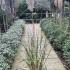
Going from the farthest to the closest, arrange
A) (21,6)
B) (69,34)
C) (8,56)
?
(21,6)
(69,34)
(8,56)

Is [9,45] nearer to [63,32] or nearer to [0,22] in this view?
[63,32]

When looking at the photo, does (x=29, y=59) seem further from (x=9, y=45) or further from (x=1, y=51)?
(x=9, y=45)

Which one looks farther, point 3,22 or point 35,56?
point 3,22

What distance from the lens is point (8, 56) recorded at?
460 cm

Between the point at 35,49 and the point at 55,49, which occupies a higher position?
the point at 35,49

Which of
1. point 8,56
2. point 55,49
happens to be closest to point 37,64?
point 8,56

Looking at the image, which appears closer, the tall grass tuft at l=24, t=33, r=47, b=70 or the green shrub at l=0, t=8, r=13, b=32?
the tall grass tuft at l=24, t=33, r=47, b=70

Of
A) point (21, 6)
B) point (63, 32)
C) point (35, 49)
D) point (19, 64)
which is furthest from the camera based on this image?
point (21, 6)

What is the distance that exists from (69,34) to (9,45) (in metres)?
1.93

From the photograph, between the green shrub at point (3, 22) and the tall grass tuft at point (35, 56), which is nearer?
the tall grass tuft at point (35, 56)

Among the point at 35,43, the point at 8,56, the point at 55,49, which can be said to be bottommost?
the point at 55,49

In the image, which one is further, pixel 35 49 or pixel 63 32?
pixel 63 32

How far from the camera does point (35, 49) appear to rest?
159 inches

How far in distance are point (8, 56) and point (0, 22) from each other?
6539 mm
